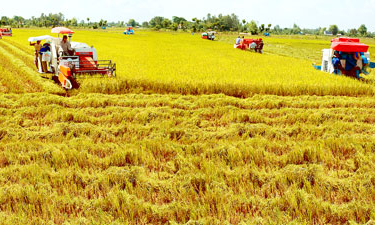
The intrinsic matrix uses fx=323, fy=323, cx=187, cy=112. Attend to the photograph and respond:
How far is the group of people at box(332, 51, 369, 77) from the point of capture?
463 inches

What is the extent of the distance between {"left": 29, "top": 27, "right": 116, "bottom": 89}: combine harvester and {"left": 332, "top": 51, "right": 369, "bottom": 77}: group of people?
8.25 m

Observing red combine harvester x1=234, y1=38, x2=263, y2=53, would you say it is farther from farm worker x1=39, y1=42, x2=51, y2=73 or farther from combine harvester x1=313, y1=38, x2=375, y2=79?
farm worker x1=39, y1=42, x2=51, y2=73

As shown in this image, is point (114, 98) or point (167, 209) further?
point (114, 98)

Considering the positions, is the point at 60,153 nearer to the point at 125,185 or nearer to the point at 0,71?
the point at 125,185

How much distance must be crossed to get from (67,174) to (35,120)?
10.5ft

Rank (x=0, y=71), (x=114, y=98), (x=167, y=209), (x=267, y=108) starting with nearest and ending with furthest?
(x=167, y=209) < (x=267, y=108) < (x=114, y=98) < (x=0, y=71)

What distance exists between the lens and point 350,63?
39.2 ft

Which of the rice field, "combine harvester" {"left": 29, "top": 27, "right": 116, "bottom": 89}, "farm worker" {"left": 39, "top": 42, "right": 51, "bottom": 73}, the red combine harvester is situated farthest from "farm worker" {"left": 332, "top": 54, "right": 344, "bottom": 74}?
the red combine harvester

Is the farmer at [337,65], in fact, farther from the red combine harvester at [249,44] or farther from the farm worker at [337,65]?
the red combine harvester at [249,44]

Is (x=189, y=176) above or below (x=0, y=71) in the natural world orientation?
below

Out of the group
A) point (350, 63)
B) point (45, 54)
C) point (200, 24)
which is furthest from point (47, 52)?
point (200, 24)

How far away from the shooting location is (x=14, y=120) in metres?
6.63

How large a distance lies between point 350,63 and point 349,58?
22 cm

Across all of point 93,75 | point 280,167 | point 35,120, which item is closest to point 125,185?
point 280,167
